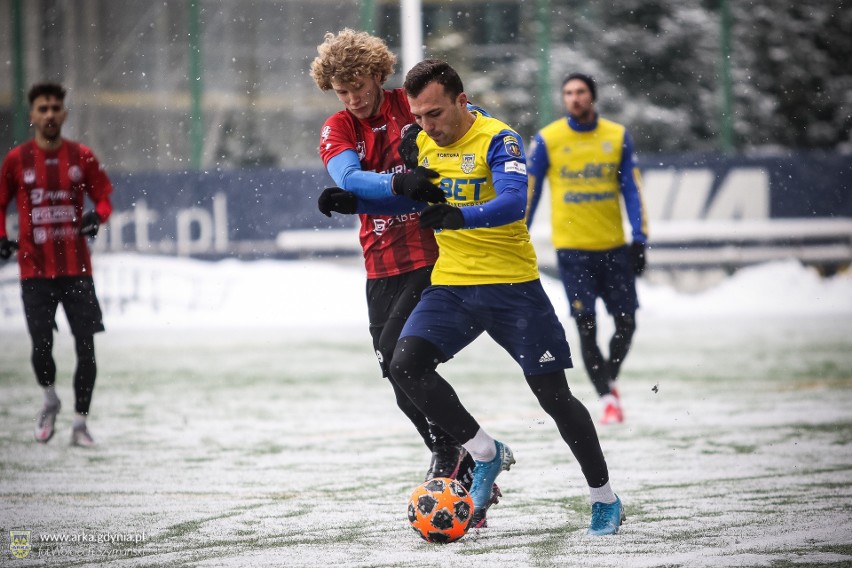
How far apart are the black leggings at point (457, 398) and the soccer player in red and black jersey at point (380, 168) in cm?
45

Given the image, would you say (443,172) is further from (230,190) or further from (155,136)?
(155,136)

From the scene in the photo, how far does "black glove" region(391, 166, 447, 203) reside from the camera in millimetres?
4953

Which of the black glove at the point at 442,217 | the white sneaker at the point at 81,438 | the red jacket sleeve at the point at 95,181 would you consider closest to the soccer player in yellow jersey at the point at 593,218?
the red jacket sleeve at the point at 95,181

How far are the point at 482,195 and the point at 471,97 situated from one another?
16743 mm

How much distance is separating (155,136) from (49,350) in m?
12.5

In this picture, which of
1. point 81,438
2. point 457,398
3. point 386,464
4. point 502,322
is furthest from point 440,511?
point 81,438

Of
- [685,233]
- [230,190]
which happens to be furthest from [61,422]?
[685,233]

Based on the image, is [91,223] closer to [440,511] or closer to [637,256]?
[637,256]

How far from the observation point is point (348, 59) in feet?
17.9

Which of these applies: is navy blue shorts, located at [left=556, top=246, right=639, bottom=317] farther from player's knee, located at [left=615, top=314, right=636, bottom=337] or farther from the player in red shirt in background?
the player in red shirt in background

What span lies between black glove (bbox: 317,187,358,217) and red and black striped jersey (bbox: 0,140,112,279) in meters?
3.20

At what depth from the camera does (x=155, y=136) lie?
20312mm

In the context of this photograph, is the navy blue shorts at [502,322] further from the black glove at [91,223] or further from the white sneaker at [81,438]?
the white sneaker at [81,438]

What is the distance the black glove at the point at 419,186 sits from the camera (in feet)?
16.3
